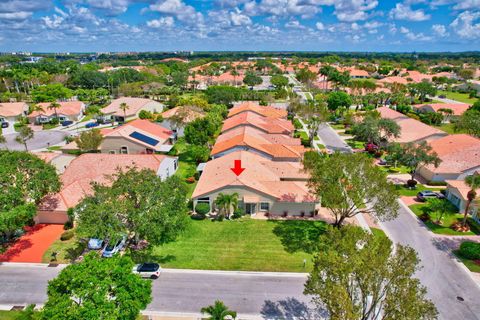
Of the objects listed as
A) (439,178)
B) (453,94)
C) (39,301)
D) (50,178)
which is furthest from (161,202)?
(453,94)

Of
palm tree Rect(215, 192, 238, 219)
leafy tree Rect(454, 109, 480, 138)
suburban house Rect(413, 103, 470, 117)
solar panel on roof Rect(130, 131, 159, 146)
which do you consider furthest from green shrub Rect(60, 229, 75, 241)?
suburban house Rect(413, 103, 470, 117)

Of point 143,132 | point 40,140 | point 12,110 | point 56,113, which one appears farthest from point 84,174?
point 12,110

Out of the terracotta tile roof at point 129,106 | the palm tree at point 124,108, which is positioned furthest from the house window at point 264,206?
the terracotta tile roof at point 129,106

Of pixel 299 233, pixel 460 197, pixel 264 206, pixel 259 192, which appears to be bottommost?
pixel 299 233

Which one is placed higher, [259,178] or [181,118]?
[181,118]

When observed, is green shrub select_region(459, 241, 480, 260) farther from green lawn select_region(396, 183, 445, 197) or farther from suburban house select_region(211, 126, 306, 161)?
suburban house select_region(211, 126, 306, 161)

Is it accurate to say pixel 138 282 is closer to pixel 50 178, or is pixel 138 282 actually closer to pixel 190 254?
pixel 190 254

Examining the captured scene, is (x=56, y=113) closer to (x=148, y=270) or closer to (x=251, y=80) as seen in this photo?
(x=148, y=270)
